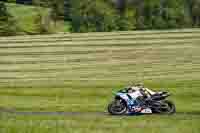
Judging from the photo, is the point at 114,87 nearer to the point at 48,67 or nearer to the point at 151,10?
the point at 48,67

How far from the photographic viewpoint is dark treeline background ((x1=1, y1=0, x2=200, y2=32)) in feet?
111

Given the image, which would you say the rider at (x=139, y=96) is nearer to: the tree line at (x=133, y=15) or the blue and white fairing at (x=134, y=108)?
the blue and white fairing at (x=134, y=108)

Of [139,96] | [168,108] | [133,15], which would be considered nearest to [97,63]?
[133,15]

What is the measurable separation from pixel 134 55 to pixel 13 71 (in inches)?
265

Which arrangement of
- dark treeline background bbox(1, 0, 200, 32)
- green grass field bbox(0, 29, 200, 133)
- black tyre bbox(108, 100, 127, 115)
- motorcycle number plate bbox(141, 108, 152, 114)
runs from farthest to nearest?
dark treeline background bbox(1, 0, 200, 32)
green grass field bbox(0, 29, 200, 133)
motorcycle number plate bbox(141, 108, 152, 114)
black tyre bbox(108, 100, 127, 115)

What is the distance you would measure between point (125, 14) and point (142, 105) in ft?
53.8

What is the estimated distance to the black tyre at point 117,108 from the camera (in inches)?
725

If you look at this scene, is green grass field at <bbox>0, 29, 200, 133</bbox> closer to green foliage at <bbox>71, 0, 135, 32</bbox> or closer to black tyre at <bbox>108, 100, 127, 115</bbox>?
green foliage at <bbox>71, 0, 135, 32</bbox>

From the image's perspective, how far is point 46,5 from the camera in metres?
34.9

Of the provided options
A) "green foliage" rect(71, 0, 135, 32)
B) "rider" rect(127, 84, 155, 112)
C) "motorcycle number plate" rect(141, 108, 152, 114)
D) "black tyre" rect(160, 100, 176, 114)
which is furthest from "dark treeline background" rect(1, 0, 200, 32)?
"black tyre" rect(160, 100, 176, 114)

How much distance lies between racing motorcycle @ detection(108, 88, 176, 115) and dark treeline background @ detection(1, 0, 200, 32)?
49.4ft

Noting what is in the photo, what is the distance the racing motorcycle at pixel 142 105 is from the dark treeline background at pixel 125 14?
1506cm

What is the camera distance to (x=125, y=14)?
34281mm

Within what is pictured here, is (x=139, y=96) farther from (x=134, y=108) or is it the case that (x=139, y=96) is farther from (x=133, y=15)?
(x=133, y=15)
